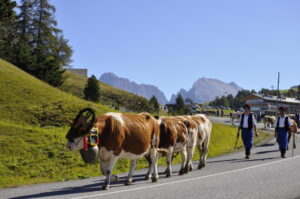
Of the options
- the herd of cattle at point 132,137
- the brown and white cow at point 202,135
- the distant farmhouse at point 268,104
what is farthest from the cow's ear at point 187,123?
the distant farmhouse at point 268,104

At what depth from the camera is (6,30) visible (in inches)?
2044

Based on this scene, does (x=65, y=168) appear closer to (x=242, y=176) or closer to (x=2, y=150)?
(x=2, y=150)

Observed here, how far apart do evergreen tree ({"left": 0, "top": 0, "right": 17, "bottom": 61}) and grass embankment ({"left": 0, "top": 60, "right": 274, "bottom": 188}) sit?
13.2 metres

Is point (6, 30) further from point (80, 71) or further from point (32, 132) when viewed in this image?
point (80, 71)

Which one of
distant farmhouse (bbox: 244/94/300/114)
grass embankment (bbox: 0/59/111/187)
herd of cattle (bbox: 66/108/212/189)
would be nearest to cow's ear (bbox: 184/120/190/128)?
herd of cattle (bbox: 66/108/212/189)

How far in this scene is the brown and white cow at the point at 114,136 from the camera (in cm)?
777

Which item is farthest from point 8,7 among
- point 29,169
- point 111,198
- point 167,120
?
point 111,198

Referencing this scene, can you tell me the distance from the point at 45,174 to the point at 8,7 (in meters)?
34.3

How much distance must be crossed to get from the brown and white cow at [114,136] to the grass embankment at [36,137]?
399 centimetres

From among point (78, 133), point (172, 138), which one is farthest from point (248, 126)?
point (78, 133)

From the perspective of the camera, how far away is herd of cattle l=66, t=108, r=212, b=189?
308 inches

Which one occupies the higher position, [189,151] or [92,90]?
[92,90]

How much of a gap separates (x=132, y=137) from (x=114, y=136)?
0.67 m

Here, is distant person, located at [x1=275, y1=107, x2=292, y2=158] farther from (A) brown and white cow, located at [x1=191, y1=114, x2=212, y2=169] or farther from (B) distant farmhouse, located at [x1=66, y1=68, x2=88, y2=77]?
(B) distant farmhouse, located at [x1=66, y1=68, x2=88, y2=77]
